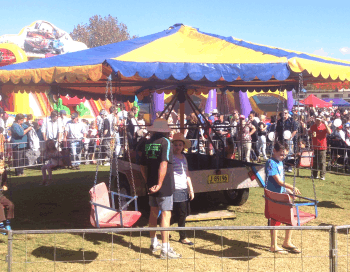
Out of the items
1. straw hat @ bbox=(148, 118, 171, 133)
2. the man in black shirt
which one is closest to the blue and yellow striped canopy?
straw hat @ bbox=(148, 118, 171, 133)

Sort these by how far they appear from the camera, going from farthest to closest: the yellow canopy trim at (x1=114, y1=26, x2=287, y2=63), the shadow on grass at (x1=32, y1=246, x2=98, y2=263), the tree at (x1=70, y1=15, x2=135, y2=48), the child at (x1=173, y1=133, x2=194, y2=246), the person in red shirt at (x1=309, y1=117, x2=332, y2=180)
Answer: the tree at (x1=70, y1=15, x2=135, y2=48) < the person in red shirt at (x1=309, y1=117, x2=332, y2=180) < the yellow canopy trim at (x1=114, y1=26, x2=287, y2=63) < the child at (x1=173, y1=133, x2=194, y2=246) < the shadow on grass at (x1=32, y1=246, x2=98, y2=263)

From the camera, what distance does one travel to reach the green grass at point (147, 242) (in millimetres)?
5441

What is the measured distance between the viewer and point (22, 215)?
27.5 feet

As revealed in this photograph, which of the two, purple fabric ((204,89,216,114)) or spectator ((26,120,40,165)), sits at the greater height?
purple fabric ((204,89,216,114))

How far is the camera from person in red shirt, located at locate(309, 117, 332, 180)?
1222 cm

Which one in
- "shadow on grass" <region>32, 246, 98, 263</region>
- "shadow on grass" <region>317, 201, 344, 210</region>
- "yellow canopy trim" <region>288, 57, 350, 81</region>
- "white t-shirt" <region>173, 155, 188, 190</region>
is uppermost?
"yellow canopy trim" <region>288, 57, 350, 81</region>

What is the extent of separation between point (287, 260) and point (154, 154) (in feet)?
7.43

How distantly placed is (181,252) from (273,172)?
1.72 m

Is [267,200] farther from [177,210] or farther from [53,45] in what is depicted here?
[53,45]

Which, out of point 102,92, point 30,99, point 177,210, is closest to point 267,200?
point 177,210

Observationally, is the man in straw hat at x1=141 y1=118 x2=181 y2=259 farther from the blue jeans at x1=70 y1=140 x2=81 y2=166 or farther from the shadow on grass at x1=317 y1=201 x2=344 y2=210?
the blue jeans at x1=70 y1=140 x2=81 y2=166

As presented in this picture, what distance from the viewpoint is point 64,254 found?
5.91 m

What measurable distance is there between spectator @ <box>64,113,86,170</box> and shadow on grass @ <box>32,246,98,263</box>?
29.9 ft

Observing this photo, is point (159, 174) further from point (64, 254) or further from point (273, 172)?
point (64, 254)
